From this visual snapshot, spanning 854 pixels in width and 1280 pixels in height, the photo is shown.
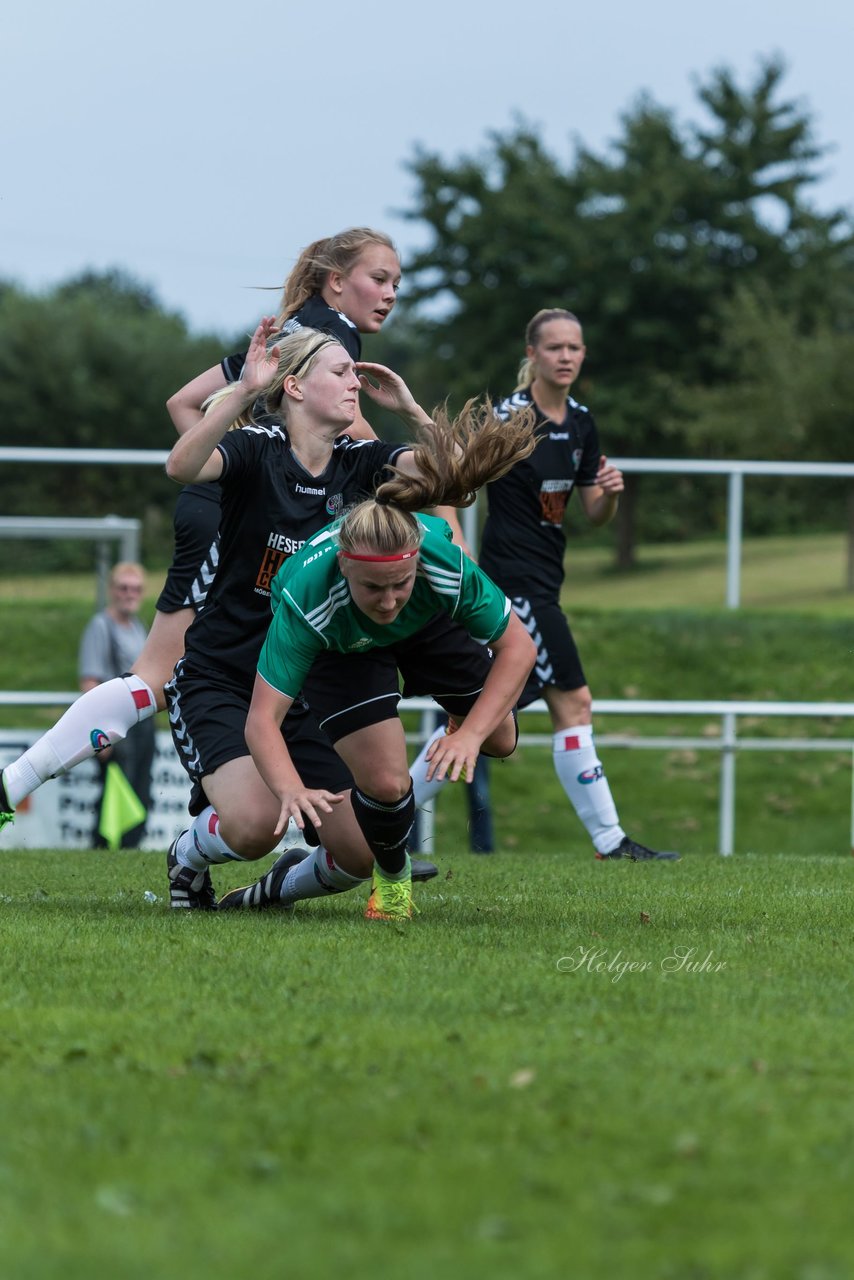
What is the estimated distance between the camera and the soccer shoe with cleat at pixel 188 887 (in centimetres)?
627

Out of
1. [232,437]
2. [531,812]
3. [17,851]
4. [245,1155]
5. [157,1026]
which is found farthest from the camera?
[531,812]

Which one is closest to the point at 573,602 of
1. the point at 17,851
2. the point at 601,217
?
the point at 17,851

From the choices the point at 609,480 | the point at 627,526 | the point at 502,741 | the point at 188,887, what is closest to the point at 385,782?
the point at 502,741

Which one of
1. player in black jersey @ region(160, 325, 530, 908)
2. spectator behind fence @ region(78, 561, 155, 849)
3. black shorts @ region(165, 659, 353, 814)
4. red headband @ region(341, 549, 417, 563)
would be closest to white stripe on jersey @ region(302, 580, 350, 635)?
red headband @ region(341, 549, 417, 563)

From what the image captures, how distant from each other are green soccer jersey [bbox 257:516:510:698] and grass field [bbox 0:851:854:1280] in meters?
0.89

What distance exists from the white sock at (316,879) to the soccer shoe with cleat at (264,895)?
0.12ft

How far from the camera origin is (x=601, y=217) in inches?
1566

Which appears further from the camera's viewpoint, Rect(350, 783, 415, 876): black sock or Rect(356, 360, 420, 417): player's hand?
Rect(356, 360, 420, 417): player's hand

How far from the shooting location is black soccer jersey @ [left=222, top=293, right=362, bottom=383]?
660cm

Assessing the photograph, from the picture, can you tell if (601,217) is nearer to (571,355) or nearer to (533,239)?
(533,239)

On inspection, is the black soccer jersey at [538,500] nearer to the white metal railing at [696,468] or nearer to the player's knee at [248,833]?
the white metal railing at [696,468]

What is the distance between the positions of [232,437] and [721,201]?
1407 inches

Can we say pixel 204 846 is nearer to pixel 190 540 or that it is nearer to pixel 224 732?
pixel 224 732

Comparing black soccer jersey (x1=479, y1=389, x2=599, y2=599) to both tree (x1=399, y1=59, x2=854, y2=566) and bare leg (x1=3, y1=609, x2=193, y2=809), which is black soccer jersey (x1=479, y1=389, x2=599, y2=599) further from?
tree (x1=399, y1=59, x2=854, y2=566)
